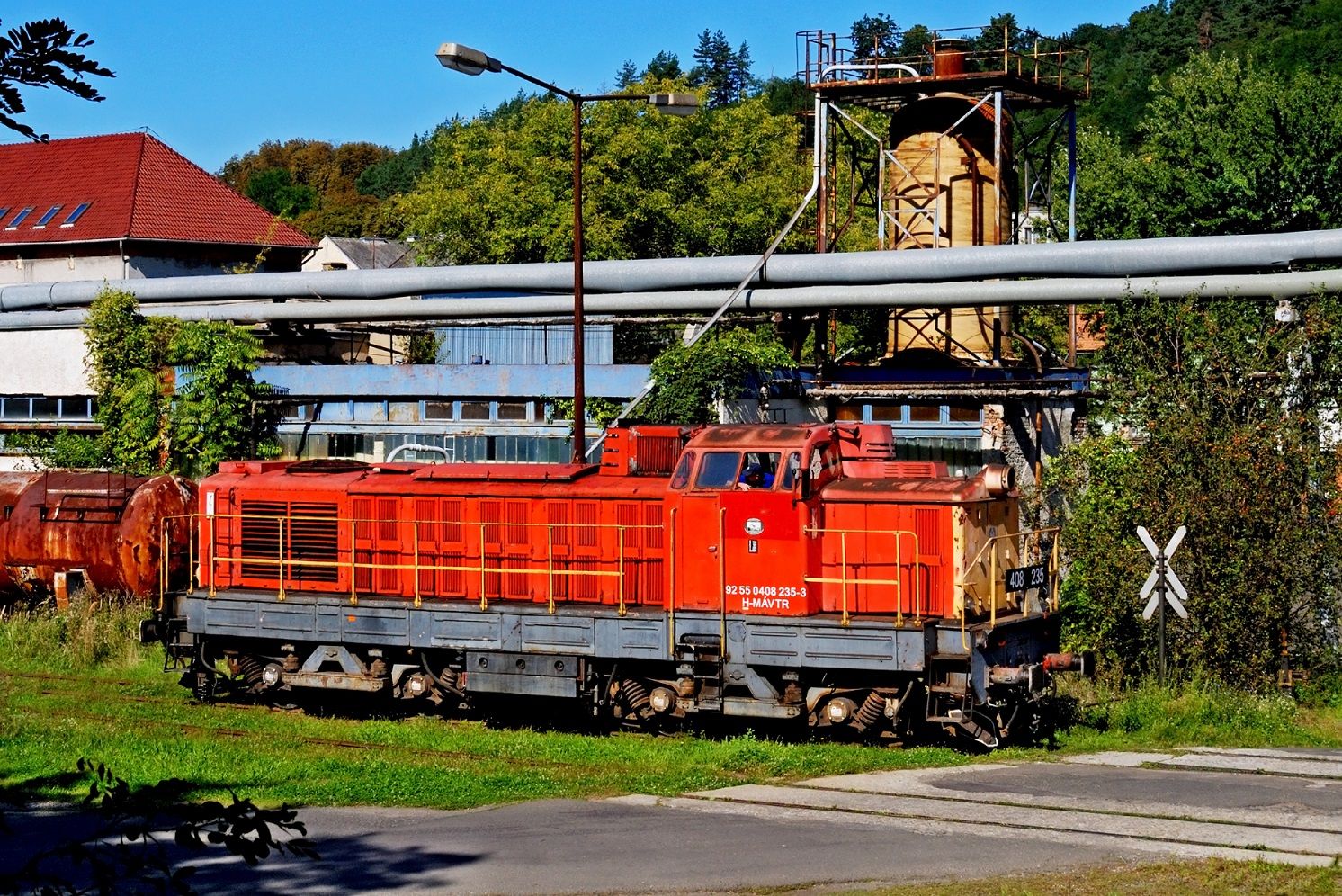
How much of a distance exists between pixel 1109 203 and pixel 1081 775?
28.9 metres

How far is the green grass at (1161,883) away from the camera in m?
10.4

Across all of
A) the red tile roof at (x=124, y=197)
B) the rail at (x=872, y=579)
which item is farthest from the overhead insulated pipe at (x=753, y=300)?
the red tile roof at (x=124, y=197)

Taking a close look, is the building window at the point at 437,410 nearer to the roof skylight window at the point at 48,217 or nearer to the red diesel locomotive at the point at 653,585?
the red diesel locomotive at the point at 653,585

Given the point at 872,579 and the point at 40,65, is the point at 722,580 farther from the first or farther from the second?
the point at 40,65

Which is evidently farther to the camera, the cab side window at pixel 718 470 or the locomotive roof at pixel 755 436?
the cab side window at pixel 718 470

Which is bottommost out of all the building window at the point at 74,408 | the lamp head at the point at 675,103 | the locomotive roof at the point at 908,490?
the locomotive roof at the point at 908,490

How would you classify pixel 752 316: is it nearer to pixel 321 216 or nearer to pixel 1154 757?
pixel 1154 757

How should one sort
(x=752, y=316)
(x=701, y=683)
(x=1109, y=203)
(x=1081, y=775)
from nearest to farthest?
(x=1081, y=775) < (x=701, y=683) < (x=752, y=316) < (x=1109, y=203)

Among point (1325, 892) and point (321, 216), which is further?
point (321, 216)

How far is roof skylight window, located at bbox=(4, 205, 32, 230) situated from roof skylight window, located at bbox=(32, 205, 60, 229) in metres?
0.83

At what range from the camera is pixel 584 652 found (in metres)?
16.7

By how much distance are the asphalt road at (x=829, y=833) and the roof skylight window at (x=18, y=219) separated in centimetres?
4150

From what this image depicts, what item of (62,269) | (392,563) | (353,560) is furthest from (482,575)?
(62,269)

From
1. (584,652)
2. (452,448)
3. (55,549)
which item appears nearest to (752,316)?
Result: (452,448)
